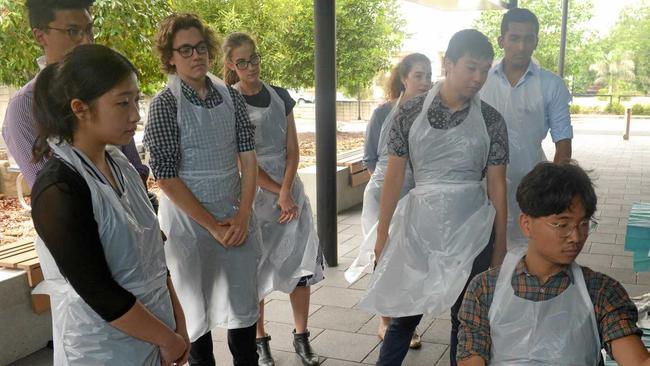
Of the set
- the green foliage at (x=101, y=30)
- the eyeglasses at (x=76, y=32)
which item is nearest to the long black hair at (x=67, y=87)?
the eyeglasses at (x=76, y=32)

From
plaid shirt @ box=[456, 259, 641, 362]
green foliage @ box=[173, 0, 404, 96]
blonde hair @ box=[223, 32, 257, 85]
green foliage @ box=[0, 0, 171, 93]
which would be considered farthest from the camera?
green foliage @ box=[173, 0, 404, 96]

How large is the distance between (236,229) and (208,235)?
0.12m

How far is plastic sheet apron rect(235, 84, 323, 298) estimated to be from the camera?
127 inches

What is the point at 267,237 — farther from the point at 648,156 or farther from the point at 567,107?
the point at 648,156

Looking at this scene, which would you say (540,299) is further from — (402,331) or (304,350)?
(304,350)

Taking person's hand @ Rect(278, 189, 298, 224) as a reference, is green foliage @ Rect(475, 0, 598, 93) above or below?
above

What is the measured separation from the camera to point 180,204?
2.44m

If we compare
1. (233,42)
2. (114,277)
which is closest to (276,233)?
(233,42)

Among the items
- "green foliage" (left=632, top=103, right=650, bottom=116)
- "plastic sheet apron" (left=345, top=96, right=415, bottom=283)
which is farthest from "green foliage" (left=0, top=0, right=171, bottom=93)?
"green foliage" (left=632, top=103, right=650, bottom=116)

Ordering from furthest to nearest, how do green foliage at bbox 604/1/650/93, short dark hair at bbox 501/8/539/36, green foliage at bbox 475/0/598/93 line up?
1. green foliage at bbox 604/1/650/93
2. green foliage at bbox 475/0/598/93
3. short dark hair at bbox 501/8/539/36

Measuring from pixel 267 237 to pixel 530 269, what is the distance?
5.68 feet

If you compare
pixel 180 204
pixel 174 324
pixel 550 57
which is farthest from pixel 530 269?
pixel 550 57

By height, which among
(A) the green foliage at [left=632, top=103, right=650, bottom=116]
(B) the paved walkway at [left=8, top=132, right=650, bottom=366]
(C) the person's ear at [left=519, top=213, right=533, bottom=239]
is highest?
(C) the person's ear at [left=519, top=213, right=533, bottom=239]

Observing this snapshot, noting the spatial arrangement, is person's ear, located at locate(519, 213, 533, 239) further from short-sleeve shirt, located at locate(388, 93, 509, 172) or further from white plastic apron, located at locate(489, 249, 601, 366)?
short-sleeve shirt, located at locate(388, 93, 509, 172)
